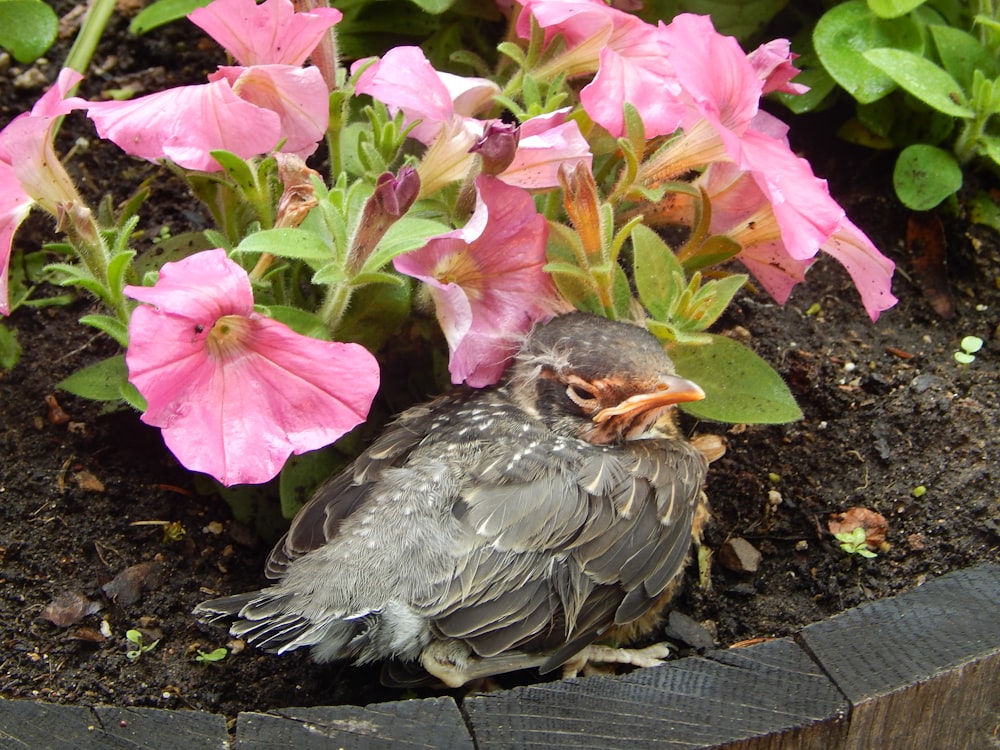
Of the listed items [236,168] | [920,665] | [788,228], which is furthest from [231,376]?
[920,665]

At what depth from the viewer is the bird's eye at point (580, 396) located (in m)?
1.61

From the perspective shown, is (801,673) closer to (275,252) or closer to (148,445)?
(275,252)

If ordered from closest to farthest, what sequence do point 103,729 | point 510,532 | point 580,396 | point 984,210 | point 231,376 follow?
1. point 103,729
2. point 231,376
3. point 510,532
4. point 580,396
5. point 984,210

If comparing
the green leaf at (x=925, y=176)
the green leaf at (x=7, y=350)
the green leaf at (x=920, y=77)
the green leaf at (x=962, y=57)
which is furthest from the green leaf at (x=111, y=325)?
the green leaf at (x=962, y=57)

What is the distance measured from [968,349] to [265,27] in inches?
53.6

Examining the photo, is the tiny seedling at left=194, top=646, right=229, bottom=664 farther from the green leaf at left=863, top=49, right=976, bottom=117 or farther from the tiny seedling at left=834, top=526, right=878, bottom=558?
the green leaf at left=863, top=49, right=976, bottom=117

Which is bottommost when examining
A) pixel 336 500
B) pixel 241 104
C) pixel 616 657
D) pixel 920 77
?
pixel 616 657

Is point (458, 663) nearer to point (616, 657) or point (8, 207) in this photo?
point (616, 657)

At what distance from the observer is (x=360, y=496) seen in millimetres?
1531

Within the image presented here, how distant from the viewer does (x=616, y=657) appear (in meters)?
1.63

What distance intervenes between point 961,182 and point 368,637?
1.40 m

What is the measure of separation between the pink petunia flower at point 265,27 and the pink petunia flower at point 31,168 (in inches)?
7.7

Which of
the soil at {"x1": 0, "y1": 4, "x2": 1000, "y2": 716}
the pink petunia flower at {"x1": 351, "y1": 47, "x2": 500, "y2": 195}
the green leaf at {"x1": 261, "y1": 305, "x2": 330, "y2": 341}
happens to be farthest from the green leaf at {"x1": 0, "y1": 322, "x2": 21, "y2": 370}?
the pink petunia flower at {"x1": 351, "y1": 47, "x2": 500, "y2": 195}

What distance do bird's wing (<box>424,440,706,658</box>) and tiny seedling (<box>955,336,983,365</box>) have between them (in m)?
0.67
